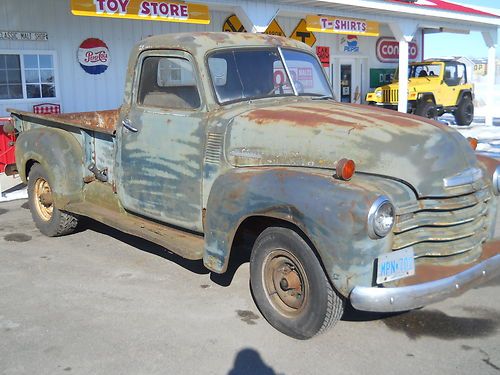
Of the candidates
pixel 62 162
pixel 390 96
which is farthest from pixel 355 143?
pixel 390 96

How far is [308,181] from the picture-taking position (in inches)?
137

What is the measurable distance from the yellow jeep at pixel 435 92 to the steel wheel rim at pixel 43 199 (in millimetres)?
13300

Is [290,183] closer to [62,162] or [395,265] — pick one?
[395,265]

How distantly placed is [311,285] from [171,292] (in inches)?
59.7

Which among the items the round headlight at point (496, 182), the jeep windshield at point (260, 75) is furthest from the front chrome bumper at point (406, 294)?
the jeep windshield at point (260, 75)

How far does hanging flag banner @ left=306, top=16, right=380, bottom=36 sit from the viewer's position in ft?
43.5

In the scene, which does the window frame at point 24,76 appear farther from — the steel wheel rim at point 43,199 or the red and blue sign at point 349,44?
the red and blue sign at point 349,44

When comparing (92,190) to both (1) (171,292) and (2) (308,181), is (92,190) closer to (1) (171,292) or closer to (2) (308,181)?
(1) (171,292)

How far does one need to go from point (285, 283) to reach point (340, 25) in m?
11.4

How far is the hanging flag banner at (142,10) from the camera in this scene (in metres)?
9.01

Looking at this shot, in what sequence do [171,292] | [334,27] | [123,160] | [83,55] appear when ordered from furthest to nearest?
[334,27] → [83,55] → [123,160] → [171,292]

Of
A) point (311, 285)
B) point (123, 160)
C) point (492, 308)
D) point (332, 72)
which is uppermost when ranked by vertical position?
point (332, 72)

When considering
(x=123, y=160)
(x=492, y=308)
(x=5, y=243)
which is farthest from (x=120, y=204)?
(x=492, y=308)

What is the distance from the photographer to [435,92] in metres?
17.6
